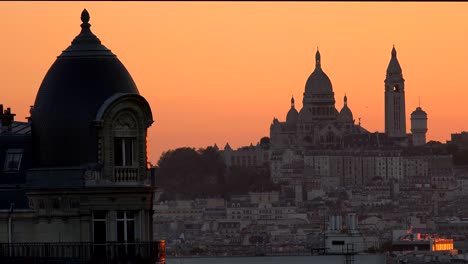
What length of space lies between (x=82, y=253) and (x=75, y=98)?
1769 millimetres

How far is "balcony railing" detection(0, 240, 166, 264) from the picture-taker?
27656mm

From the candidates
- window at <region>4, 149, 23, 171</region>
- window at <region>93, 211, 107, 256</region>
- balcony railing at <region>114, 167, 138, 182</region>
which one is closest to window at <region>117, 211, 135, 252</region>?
window at <region>93, 211, 107, 256</region>

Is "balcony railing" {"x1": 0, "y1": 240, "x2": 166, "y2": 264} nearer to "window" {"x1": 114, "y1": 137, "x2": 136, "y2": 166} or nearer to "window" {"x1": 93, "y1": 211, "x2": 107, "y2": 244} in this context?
"window" {"x1": 93, "y1": 211, "x2": 107, "y2": 244}

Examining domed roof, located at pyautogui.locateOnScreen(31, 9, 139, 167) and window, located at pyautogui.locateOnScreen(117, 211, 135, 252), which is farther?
domed roof, located at pyautogui.locateOnScreen(31, 9, 139, 167)

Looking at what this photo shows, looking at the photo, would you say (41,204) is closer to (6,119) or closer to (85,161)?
(85,161)

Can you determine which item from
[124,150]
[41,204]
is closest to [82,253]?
[41,204]

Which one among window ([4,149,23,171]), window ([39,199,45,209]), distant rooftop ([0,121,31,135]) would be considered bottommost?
window ([39,199,45,209])

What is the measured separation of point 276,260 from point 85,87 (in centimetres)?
4127

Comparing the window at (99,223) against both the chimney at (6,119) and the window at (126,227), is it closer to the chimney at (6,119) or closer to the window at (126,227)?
the window at (126,227)

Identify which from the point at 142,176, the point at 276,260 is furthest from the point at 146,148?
the point at 276,260

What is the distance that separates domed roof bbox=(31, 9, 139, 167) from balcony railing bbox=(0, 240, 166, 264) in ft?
3.15

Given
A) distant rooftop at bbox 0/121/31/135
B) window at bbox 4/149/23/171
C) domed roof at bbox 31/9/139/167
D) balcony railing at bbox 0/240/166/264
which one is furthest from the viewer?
distant rooftop at bbox 0/121/31/135

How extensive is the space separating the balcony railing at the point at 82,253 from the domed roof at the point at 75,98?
961 millimetres

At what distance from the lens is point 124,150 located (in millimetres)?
28562
